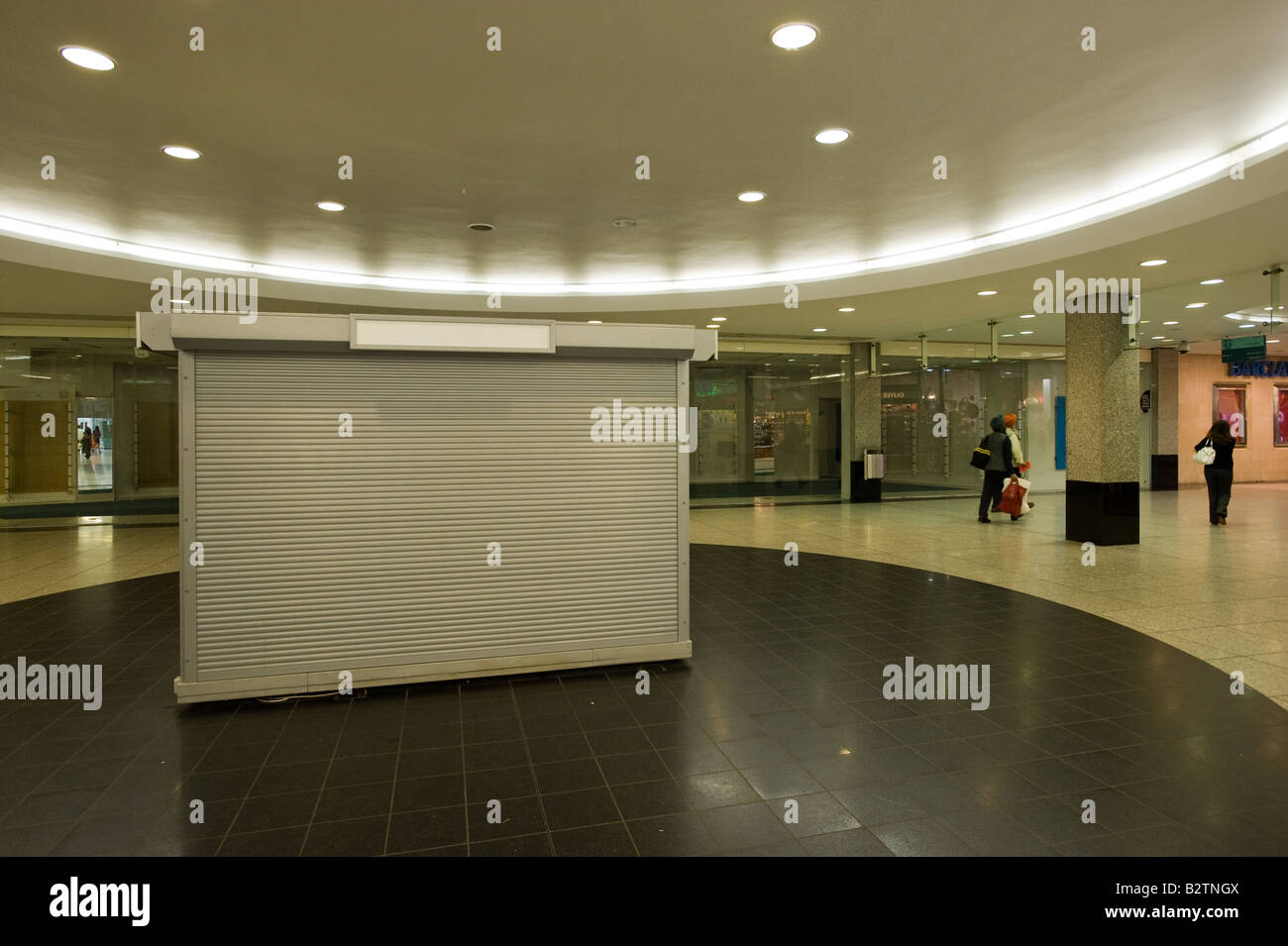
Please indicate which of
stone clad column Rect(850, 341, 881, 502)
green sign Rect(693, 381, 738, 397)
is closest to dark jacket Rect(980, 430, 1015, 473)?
stone clad column Rect(850, 341, 881, 502)

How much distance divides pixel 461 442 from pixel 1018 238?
782 centimetres

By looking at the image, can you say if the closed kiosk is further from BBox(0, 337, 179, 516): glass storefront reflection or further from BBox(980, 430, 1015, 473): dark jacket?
BBox(0, 337, 179, 516): glass storefront reflection

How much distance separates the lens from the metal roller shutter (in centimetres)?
494

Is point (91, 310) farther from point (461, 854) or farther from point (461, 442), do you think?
point (461, 854)

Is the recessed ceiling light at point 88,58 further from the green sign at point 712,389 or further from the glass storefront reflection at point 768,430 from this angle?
the green sign at point 712,389

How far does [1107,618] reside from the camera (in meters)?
6.94

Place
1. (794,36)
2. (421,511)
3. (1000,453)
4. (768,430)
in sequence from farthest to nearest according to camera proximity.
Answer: (768,430)
(1000,453)
(421,511)
(794,36)

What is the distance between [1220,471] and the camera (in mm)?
13539

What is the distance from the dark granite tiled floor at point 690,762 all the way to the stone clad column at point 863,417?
12.6 m

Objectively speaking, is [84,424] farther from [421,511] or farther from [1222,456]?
[1222,456]

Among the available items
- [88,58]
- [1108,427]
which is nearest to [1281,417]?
[1108,427]

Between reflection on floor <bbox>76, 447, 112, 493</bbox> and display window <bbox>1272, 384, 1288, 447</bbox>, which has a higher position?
display window <bbox>1272, 384, 1288, 447</bbox>

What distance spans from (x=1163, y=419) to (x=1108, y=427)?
42.1 ft

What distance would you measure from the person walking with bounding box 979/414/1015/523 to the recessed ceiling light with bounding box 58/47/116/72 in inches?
553
